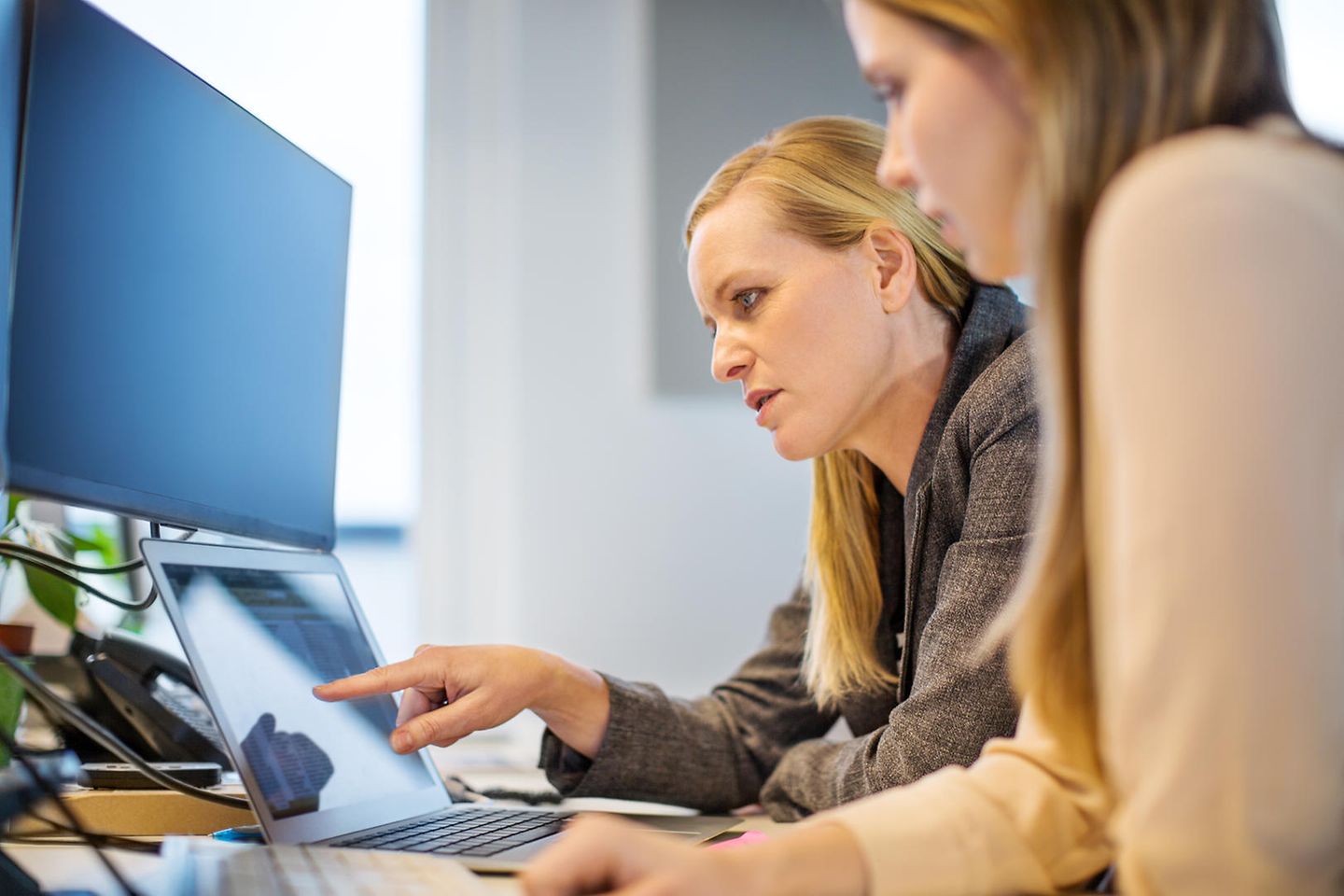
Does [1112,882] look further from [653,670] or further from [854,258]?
[653,670]

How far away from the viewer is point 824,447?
1.20m

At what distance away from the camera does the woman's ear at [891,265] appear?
118 cm

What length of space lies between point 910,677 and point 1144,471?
664mm

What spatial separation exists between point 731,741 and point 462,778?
1.01 ft

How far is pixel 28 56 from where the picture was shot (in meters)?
0.74

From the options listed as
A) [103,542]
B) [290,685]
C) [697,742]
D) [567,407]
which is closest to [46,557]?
[290,685]

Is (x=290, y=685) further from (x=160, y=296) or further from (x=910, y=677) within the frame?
(x=910, y=677)

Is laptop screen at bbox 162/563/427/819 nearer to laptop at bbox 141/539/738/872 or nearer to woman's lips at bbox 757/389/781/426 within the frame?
laptop at bbox 141/539/738/872

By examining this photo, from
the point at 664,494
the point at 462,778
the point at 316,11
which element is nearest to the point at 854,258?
the point at 462,778

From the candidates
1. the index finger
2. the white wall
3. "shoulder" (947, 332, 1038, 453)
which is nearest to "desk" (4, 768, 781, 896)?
the index finger

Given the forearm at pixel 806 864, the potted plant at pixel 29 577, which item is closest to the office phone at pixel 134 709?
the potted plant at pixel 29 577

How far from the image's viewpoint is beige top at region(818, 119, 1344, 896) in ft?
1.31

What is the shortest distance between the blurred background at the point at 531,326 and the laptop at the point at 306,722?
1519 mm

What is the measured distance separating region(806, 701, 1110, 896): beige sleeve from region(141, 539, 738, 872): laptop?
0.83ft
